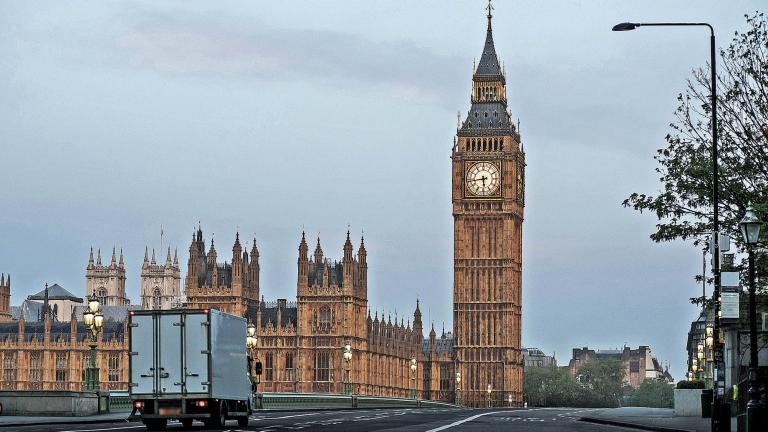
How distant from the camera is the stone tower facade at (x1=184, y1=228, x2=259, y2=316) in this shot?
450 ft

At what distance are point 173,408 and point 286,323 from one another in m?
98.6

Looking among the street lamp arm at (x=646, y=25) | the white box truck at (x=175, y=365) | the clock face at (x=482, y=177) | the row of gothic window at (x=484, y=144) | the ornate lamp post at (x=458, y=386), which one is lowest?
the ornate lamp post at (x=458, y=386)

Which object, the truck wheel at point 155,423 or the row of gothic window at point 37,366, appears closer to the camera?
the truck wheel at point 155,423

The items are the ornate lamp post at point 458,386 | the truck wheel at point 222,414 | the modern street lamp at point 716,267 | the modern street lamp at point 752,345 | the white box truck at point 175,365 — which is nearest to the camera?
the modern street lamp at point 752,345

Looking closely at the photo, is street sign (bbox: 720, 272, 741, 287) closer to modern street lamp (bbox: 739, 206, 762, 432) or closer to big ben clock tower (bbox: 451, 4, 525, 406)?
modern street lamp (bbox: 739, 206, 762, 432)

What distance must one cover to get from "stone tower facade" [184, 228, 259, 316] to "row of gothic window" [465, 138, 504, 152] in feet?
97.6

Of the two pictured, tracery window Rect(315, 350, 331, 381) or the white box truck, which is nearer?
the white box truck

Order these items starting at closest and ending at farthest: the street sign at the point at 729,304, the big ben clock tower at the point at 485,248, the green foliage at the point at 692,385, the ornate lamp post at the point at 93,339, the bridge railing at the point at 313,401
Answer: the street sign at the point at 729,304
the ornate lamp post at the point at 93,339
the green foliage at the point at 692,385
the bridge railing at the point at 313,401
the big ben clock tower at the point at 485,248

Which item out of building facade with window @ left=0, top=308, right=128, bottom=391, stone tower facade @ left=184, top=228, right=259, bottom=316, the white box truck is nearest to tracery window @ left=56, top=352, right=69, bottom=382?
building facade with window @ left=0, top=308, right=128, bottom=391

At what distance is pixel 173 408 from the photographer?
3788 cm

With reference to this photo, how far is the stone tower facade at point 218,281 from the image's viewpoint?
450 ft

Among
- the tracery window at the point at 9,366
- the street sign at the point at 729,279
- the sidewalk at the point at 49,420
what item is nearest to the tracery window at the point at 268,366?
the tracery window at the point at 9,366

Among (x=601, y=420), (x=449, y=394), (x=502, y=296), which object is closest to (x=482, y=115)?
(x=502, y=296)

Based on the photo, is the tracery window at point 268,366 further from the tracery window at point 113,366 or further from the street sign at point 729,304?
the street sign at point 729,304
